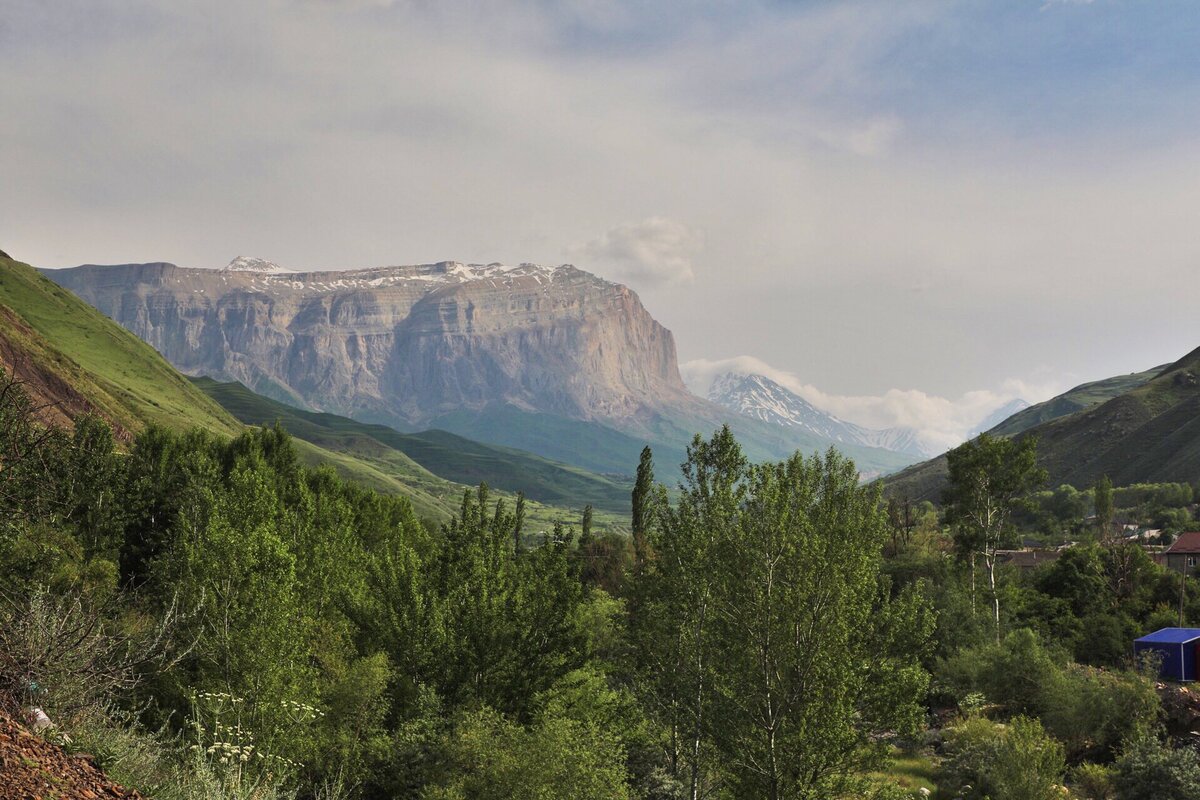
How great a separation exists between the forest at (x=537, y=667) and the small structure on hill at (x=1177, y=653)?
11.7 feet

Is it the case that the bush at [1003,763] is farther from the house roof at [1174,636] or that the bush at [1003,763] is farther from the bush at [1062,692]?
the house roof at [1174,636]

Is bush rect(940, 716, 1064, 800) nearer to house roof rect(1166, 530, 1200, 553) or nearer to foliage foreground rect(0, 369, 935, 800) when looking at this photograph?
foliage foreground rect(0, 369, 935, 800)

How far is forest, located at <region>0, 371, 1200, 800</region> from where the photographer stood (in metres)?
22.7

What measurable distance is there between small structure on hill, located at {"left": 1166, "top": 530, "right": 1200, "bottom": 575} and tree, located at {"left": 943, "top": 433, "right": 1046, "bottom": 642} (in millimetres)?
63908

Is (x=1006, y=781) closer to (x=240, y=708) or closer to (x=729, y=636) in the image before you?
(x=729, y=636)

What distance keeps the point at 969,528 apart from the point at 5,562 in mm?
74093

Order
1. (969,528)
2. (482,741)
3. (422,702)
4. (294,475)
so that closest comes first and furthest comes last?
(482,741) < (422,702) < (969,528) < (294,475)

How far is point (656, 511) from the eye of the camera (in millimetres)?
38281

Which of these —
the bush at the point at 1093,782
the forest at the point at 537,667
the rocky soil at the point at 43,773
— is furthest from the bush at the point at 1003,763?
the rocky soil at the point at 43,773

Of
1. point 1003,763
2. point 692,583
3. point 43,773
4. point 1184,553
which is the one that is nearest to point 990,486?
point 1003,763

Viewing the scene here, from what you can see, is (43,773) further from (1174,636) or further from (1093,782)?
(1174,636)

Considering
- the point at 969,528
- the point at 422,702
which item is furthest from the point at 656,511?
the point at 969,528

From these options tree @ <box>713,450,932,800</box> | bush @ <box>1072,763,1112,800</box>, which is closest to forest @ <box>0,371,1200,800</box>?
tree @ <box>713,450,932,800</box>

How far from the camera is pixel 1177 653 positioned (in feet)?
212
